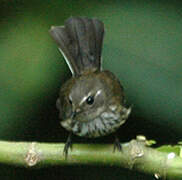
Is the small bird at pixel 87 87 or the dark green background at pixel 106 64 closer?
the small bird at pixel 87 87

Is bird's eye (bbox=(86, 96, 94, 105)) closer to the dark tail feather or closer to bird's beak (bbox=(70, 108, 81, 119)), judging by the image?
bird's beak (bbox=(70, 108, 81, 119))

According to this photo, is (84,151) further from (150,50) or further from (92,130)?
(150,50)

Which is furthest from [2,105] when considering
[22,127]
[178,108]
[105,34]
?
[178,108]

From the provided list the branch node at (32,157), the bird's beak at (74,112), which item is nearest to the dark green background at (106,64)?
the bird's beak at (74,112)

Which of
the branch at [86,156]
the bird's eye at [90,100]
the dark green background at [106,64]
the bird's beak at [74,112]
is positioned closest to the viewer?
the branch at [86,156]

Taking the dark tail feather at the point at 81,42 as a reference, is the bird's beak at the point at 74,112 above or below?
below

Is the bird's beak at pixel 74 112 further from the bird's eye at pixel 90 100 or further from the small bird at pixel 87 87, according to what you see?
the bird's eye at pixel 90 100
